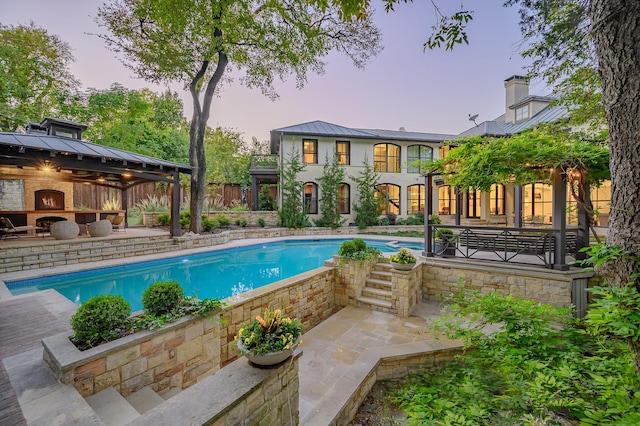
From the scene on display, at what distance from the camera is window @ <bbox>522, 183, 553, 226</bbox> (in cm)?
1202

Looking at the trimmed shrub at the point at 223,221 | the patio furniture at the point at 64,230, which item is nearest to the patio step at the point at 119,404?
the patio furniture at the point at 64,230

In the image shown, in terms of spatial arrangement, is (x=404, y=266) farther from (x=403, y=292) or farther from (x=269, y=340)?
(x=269, y=340)

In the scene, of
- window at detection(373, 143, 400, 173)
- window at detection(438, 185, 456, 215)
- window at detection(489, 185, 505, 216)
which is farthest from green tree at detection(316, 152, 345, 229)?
window at detection(489, 185, 505, 216)

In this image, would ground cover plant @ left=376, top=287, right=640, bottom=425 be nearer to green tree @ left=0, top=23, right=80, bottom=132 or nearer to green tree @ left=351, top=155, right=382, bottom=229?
green tree @ left=351, top=155, right=382, bottom=229

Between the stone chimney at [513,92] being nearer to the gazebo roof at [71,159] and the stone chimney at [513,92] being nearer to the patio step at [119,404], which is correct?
the gazebo roof at [71,159]

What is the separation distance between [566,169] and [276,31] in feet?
32.1

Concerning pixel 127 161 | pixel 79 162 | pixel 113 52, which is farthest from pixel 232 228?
pixel 113 52

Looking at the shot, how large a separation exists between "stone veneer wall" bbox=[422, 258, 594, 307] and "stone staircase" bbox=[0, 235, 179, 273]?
9.30 m

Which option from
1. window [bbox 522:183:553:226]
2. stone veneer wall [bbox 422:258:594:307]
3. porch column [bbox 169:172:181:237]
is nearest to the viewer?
stone veneer wall [bbox 422:258:594:307]

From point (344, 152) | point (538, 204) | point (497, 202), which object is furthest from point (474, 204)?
point (344, 152)

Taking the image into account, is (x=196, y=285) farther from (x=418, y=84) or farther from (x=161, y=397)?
(x=418, y=84)

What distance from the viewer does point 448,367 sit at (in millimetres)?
3840

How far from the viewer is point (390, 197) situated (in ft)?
55.1

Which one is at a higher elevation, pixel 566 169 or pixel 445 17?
pixel 445 17
